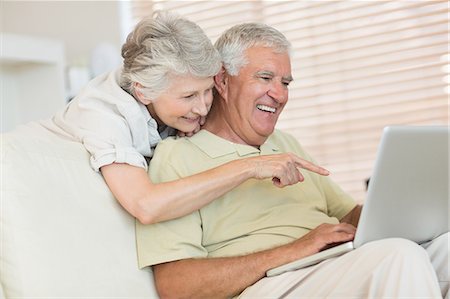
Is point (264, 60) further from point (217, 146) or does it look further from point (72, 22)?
point (72, 22)

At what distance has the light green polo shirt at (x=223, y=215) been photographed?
1.72m

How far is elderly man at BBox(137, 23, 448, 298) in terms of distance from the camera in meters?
1.50

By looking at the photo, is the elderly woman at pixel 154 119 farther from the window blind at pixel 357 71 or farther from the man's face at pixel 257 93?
the window blind at pixel 357 71

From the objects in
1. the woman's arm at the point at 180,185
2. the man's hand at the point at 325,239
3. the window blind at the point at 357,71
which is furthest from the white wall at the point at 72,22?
the man's hand at the point at 325,239

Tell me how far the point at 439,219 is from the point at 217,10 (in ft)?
9.03

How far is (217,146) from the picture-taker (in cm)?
196

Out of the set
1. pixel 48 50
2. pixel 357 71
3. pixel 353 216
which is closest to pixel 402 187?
pixel 353 216

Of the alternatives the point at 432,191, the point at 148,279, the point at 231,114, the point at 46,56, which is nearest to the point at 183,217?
the point at 148,279

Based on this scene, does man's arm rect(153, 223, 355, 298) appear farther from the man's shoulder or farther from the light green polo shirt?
the man's shoulder

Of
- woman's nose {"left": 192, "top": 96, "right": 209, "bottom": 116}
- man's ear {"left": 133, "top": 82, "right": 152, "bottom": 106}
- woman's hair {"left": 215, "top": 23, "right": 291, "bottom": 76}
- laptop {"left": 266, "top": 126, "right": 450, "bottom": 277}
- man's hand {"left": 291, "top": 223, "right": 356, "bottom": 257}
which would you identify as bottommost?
man's hand {"left": 291, "top": 223, "right": 356, "bottom": 257}

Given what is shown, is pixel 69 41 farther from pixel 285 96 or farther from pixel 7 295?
pixel 7 295

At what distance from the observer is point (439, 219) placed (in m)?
1.71

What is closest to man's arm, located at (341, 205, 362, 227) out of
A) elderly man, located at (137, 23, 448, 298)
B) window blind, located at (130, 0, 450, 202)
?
elderly man, located at (137, 23, 448, 298)

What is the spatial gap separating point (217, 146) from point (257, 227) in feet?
0.81
